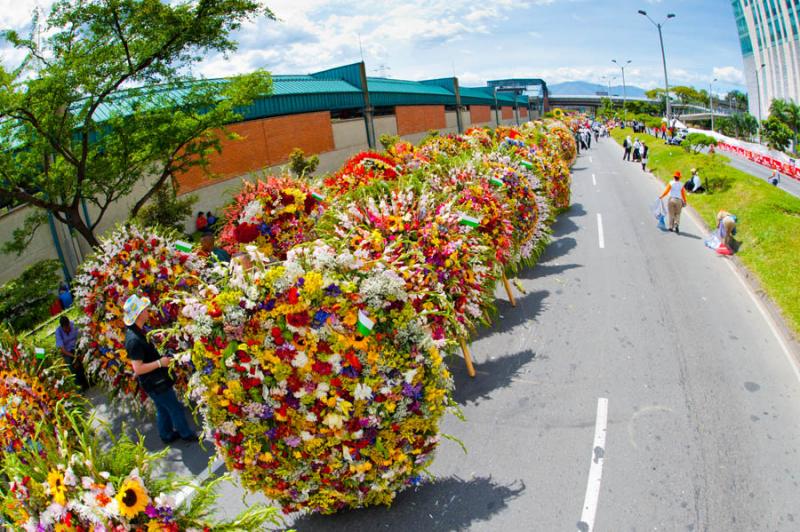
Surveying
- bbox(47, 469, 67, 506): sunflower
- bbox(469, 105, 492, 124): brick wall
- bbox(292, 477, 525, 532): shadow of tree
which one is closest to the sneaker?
bbox(292, 477, 525, 532): shadow of tree

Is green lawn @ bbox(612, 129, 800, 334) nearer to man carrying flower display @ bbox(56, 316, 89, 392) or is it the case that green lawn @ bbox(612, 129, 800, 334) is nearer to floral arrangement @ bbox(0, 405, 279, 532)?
floral arrangement @ bbox(0, 405, 279, 532)

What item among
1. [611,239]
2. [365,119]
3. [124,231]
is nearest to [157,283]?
[124,231]

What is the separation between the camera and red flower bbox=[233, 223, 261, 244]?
375 inches

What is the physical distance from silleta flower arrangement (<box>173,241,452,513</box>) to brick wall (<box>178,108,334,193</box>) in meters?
17.8

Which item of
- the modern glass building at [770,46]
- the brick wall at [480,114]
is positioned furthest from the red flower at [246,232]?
the modern glass building at [770,46]

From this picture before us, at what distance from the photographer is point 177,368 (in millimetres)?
6805

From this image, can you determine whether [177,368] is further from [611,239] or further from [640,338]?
[611,239]

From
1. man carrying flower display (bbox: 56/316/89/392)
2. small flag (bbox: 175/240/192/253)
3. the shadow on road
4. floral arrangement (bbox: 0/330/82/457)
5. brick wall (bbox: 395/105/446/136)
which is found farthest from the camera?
brick wall (bbox: 395/105/446/136)

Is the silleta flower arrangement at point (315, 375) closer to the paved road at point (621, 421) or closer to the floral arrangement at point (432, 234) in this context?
the paved road at point (621, 421)

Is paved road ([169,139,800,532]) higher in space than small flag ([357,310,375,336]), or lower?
lower

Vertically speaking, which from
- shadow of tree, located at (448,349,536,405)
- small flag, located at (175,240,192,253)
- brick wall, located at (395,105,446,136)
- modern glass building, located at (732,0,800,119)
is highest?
modern glass building, located at (732,0,800,119)

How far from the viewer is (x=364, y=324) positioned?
13.3 ft

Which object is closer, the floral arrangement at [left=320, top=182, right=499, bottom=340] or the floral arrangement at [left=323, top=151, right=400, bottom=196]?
the floral arrangement at [left=320, top=182, right=499, bottom=340]

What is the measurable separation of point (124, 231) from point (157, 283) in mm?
859
